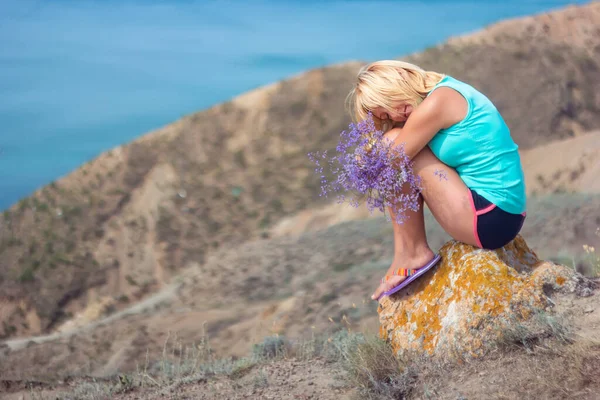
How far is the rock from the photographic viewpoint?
334 cm

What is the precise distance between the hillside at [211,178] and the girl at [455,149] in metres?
10.2

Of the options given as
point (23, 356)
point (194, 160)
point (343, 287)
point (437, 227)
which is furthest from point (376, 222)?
point (194, 160)

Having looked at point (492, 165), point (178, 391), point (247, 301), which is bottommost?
point (247, 301)

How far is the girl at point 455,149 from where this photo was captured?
3.33m

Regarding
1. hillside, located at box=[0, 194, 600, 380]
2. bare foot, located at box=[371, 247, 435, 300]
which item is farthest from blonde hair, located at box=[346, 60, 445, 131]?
hillside, located at box=[0, 194, 600, 380]

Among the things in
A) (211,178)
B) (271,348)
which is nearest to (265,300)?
(271,348)

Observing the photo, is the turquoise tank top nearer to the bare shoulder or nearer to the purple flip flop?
the bare shoulder

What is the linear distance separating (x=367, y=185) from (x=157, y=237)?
1484 centimetres

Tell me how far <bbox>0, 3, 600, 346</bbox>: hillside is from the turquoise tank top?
406 inches

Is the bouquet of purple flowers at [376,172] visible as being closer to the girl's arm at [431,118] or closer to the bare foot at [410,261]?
the girl's arm at [431,118]

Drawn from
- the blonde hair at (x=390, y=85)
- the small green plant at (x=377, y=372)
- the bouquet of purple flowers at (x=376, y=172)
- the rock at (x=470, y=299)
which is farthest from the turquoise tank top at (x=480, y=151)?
the small green plant at (x=377, y=372)

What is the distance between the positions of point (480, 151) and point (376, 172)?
59 centimetres

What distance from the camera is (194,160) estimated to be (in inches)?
835

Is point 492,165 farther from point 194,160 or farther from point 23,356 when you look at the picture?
point 194,160
